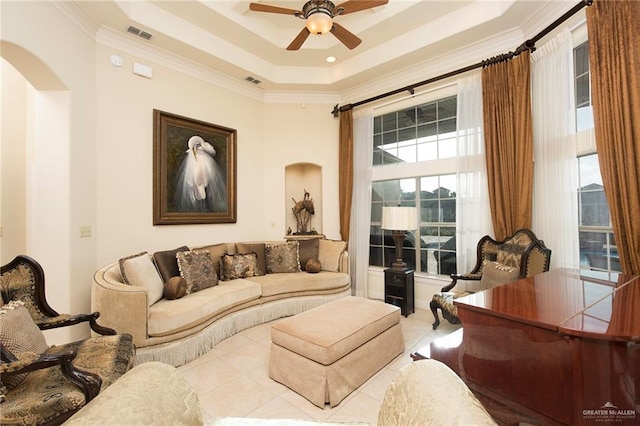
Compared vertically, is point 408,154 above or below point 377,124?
below

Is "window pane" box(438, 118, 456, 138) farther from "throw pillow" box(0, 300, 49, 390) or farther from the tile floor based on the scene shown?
"throw pillow" box(0, 300, 49, 390)

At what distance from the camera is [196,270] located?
3.35m

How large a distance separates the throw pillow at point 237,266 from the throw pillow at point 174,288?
81 cm

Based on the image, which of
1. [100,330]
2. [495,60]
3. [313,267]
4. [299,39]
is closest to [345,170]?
[313,267]

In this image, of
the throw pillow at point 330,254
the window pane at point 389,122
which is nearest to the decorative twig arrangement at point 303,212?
the throw pillow at point 330,254

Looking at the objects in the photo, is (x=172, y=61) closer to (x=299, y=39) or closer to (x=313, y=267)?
(x=299, y=39)

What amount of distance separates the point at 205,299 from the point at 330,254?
1.97 metres

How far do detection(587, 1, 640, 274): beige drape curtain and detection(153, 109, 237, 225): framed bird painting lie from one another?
425cm

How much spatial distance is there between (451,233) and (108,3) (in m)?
4.71

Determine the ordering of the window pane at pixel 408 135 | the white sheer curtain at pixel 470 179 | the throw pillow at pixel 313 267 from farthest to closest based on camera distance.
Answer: the window pane at pixel 408 135 → the throw pillow at pixel 313 267 → the white sheer curtain at pixel 470 179

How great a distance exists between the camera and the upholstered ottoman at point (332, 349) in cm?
205

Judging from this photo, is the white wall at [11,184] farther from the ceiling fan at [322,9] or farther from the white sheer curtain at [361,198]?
the white sheer curtain at [361,198]

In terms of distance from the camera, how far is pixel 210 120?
4367mm

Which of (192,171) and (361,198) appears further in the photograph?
(361,198)
